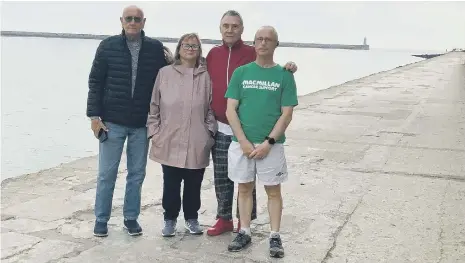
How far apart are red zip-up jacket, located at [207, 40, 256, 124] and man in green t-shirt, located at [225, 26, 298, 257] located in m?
0.22

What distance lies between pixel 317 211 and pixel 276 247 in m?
1.25

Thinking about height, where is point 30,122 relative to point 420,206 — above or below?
below

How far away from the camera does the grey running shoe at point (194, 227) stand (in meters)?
4.66

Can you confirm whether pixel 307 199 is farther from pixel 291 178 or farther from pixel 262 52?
pixel 262 52

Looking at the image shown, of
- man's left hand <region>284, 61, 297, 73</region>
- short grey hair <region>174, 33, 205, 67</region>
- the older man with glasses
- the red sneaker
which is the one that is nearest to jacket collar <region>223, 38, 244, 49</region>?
short grey hair <region>174, 33, 205, 67</region>

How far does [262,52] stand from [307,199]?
2.17m

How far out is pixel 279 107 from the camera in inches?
164

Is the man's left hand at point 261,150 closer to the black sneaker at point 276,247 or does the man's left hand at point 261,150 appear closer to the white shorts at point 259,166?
the white shorts at point 259,166

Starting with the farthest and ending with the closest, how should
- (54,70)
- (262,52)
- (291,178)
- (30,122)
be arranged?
(54,70) → (30,122) → (291,178) → (262,52)

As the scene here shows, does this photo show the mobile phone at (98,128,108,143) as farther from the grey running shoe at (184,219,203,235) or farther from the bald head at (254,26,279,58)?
the bald head at (254,26,279,58)

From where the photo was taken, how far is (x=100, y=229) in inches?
181

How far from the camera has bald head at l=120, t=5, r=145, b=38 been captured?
172 inches

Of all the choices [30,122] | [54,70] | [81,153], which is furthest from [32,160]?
[54,70]

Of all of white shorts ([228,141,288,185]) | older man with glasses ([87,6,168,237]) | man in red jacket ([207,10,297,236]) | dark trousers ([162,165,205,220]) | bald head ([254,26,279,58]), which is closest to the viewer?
bald head ([254,26,279,58])
